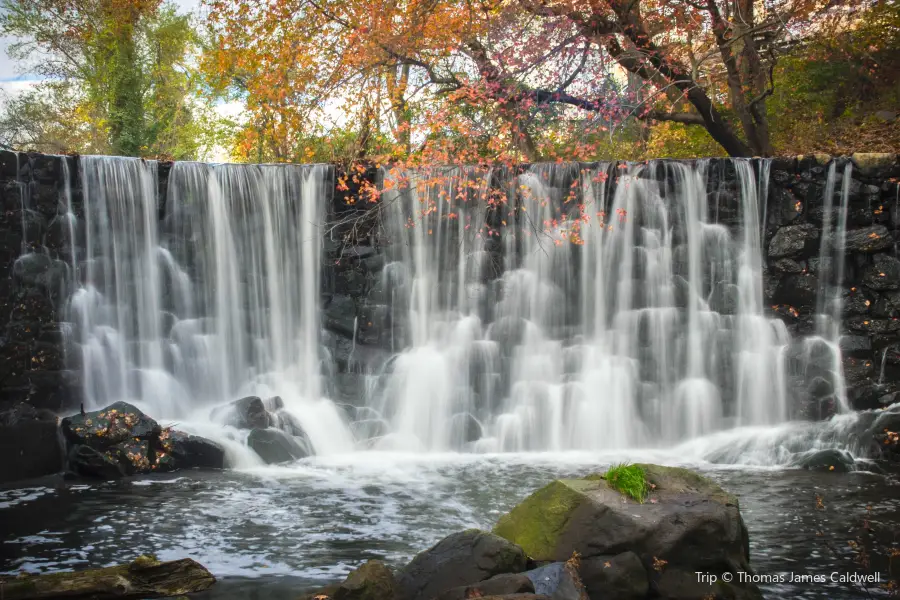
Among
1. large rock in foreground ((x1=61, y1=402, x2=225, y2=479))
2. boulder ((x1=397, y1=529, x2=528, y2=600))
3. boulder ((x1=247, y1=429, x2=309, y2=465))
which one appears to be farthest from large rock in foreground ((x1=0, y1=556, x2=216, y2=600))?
boulder ((x1=247, y1=429, x2=309, y2=465))

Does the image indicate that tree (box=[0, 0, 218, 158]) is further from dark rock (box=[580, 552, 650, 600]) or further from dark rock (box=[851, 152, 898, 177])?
dark rock (box=[580, 552, 650, 600])

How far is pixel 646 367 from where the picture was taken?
1313 centimetres

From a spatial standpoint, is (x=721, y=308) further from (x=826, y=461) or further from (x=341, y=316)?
(x=341, y=316)

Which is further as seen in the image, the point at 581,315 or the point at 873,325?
the point at 581,315

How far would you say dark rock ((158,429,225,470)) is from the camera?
35.6ft

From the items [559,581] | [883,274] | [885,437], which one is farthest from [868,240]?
[559,581]

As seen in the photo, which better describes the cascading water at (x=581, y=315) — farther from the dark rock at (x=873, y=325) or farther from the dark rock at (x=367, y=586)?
the dark rock at (x=367, y=586)

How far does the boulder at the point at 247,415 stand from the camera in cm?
1187

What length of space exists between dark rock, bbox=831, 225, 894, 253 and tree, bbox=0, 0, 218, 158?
17400 mm

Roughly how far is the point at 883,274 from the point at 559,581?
382 inches

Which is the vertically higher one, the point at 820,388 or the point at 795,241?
the point at 795,241

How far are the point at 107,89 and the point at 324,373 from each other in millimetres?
13861

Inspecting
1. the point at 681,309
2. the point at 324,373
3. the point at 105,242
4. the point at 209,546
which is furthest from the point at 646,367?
the point at 105,242

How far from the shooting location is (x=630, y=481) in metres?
6.89
